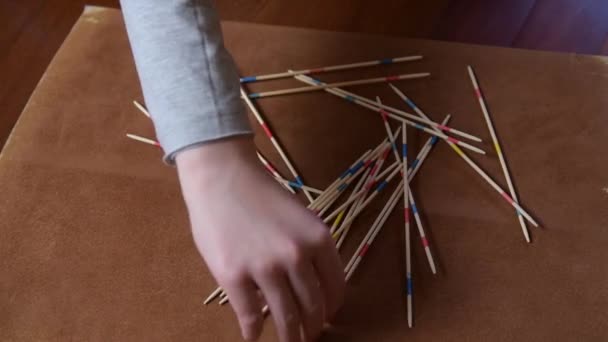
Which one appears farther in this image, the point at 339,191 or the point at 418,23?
the point at 418,23

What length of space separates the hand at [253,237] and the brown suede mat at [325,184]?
119 mm

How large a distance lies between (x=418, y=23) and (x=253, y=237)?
0.59 metres

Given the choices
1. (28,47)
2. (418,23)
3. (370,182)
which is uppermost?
(418,23)

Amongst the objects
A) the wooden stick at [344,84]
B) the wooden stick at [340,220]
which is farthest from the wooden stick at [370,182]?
the wooden stick at [344,84]

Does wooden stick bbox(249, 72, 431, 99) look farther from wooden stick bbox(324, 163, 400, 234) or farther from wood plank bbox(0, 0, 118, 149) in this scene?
wood plank bbox(0, 0, 118, 149)

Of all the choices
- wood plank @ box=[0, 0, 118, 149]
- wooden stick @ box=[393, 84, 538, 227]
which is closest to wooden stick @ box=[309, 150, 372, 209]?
wooden stick @ box=[393, 84, 538, 227]

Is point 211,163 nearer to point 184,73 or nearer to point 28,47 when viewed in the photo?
point 184,73

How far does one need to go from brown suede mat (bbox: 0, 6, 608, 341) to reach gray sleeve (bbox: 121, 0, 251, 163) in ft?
0.62

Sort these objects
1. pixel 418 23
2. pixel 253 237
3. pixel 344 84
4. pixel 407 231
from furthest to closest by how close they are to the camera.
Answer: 1. pixel 418 23
2. pixel 344 84
3. pixel 407 231
4. pixel 253 237

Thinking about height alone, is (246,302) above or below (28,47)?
above

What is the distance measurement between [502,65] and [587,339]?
38cm

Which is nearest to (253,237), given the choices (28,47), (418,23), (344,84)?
(344,84)

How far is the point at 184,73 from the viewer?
518 mm

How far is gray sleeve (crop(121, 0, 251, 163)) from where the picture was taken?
0.50 meters
